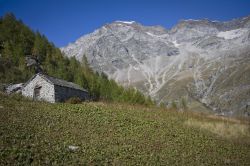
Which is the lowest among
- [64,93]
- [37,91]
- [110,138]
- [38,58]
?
[110,138]

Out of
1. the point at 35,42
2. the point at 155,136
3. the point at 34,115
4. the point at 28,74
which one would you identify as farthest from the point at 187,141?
the point at 35,42

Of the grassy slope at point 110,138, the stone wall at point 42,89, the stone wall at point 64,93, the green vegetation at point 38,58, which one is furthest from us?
the green vegetation at point 38,58

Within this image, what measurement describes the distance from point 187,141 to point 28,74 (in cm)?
6458

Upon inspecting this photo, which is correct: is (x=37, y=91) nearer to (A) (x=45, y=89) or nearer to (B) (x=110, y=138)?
(A) (x=45, y=89)

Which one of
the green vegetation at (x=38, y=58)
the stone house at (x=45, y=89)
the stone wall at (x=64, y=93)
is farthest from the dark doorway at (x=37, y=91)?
the green vegetation at (x=38, y=58)

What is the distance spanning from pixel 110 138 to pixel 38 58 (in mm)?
84248

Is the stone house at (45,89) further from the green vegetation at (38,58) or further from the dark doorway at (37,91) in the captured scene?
the green vegetation at (38,58)

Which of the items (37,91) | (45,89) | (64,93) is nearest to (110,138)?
(45,89)

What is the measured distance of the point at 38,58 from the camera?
10875cm

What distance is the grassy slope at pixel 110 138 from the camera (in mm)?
22844

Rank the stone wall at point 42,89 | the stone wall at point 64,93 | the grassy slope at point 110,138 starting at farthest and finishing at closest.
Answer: the stone wall at point 64,93, the stone wall at point 42,89, the grassy slope at point 110,138

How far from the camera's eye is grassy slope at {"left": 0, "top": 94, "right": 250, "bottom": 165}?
2284 centimetres

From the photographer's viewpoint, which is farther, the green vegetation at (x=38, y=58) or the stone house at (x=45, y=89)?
the green vegetation at (x=38, y=58)

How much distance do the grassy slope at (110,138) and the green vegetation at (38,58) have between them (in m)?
51.1
